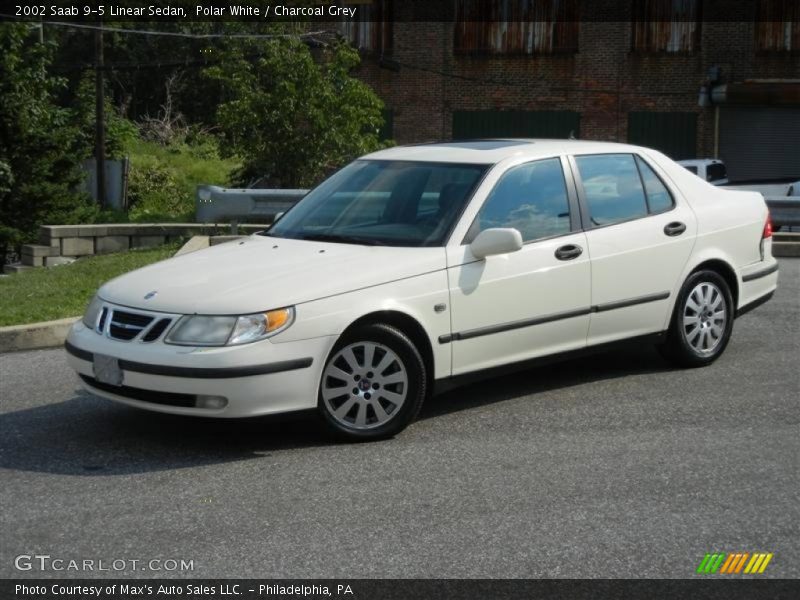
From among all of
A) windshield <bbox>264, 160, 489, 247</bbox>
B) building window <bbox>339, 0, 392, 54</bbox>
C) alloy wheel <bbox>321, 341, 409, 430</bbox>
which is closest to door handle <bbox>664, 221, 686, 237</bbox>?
windshield <bbox>264, 160, 489, 247</bbox>

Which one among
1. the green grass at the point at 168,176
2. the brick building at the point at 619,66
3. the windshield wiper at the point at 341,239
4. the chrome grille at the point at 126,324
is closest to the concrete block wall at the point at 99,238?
the windshield wiper at the point at 341,239

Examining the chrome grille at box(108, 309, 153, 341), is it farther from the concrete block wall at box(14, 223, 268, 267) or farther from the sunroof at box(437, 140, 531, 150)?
the concrete block wall at box(14, 223, 268, 267)

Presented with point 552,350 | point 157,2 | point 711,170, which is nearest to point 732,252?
point 552,350

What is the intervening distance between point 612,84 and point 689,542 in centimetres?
2998

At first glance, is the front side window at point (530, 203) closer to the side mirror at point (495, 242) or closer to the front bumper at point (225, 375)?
→ the side mirror at point (495, 242)

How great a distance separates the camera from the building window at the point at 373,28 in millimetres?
34347

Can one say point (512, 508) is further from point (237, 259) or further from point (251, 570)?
point (237, 259)

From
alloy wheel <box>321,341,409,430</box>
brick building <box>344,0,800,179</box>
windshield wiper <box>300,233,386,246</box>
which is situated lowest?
alloy wheel <box>321,341,409,430</box>

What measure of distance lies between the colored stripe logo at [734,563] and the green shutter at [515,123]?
1158 inches

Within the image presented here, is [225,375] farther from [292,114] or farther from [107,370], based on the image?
[292,114]

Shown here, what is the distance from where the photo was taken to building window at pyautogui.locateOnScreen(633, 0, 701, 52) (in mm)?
33562

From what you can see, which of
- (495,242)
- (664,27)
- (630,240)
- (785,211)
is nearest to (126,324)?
A: (495,242)

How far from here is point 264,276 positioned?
6660 millimetres

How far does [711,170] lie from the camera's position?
90.8 ft
